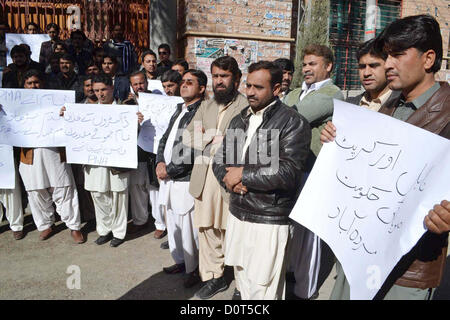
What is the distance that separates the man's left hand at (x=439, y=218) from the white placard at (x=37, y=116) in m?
3.76

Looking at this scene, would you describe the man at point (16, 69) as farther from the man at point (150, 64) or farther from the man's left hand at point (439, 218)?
the man's left hand at point (439, 218)

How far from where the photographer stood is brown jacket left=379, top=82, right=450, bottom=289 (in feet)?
5.09

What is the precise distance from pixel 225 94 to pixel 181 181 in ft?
3.01

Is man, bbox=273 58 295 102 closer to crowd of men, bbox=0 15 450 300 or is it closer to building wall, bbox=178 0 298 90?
crowd of men, bbox=0 15 450 300

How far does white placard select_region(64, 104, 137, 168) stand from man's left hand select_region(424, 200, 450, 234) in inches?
118

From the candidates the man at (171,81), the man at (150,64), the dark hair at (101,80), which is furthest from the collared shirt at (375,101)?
the man at (150,64)

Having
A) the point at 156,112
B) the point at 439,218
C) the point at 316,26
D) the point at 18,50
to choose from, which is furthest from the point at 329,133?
the point at 316,26

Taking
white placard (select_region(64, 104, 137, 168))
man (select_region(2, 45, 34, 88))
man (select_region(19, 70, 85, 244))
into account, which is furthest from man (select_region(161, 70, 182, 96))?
man (select_region(2, 45, 34, 88))

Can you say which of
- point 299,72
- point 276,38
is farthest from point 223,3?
point 299,72

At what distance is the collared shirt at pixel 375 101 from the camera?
2595 mm

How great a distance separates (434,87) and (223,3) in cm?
617

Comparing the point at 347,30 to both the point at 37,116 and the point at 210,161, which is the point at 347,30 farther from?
the point at 37,116
